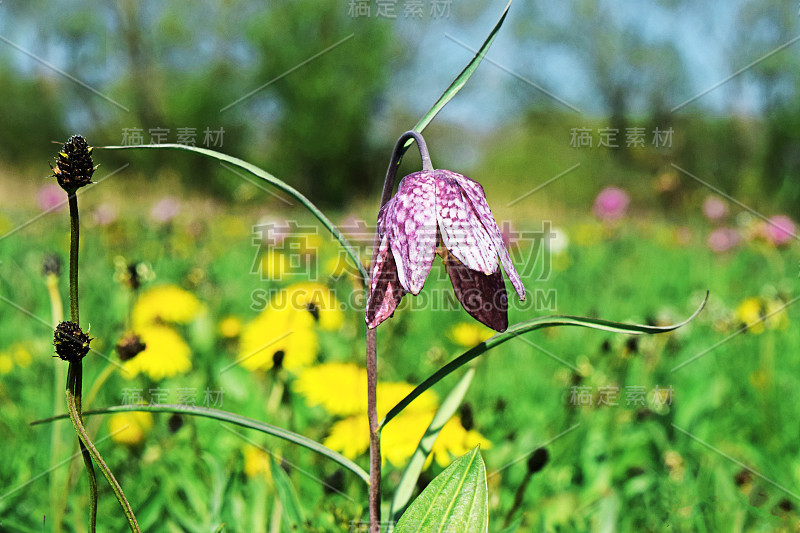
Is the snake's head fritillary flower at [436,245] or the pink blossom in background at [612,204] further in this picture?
the pink blossom in background at [612,204]

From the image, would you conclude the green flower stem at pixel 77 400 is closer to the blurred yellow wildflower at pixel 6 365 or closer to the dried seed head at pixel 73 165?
the dried seed head at pixel 73 165

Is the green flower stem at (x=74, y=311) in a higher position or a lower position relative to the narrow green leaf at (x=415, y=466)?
higher

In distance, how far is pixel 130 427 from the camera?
36.7 inches

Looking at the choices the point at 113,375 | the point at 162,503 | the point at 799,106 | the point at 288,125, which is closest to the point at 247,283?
the point at 113,375

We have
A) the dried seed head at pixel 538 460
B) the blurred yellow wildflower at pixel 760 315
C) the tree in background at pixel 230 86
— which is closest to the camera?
the dried seed head at pixel 538 460

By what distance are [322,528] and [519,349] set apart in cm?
88

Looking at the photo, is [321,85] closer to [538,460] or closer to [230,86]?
[230,86]

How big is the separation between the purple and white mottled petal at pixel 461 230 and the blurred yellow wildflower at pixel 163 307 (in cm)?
78

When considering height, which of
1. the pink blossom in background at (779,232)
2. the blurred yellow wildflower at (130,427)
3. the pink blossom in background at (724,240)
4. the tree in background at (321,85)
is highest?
the tree in background at (321,85)

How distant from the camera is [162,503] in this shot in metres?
0.77

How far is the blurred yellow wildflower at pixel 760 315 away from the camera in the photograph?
4.09 feet

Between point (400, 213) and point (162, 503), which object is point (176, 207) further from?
point (400, 213)

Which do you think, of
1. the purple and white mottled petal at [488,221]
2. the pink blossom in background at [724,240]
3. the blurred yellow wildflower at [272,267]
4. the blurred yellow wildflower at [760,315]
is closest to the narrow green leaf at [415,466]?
the purple and white mottled petal at [488,221]

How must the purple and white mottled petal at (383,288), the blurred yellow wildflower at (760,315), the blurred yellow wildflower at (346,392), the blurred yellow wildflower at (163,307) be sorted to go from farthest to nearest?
the blurred yellow wildflower at (760,315), the blurred yellow wildflower at (163,307), the blurred yellow wildflower at (346,392), the purple and white mottled petal at (383,288)
